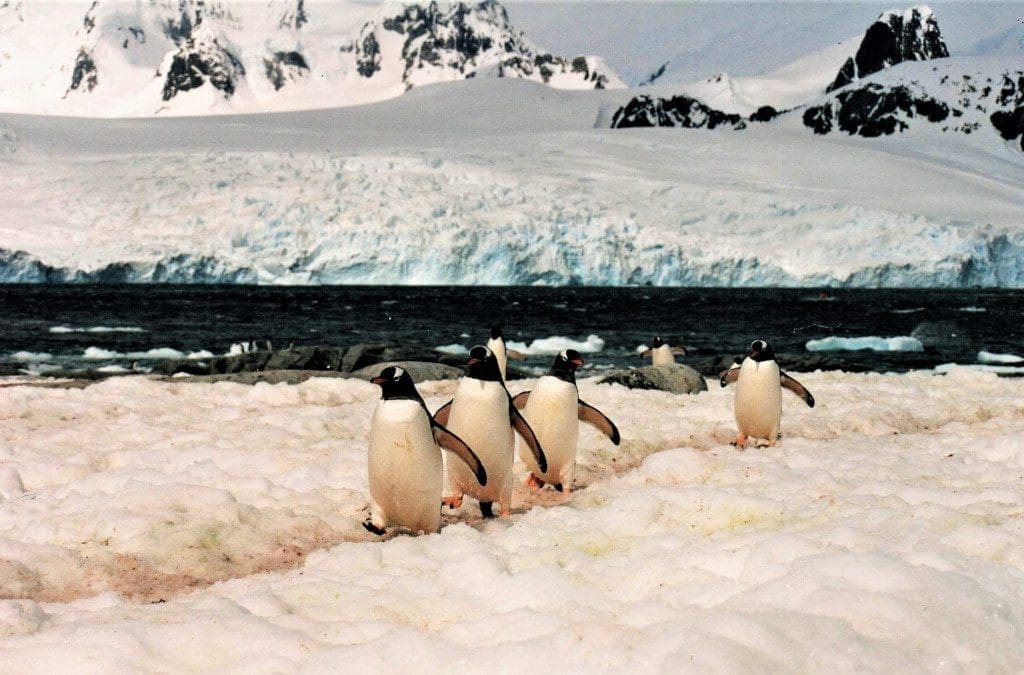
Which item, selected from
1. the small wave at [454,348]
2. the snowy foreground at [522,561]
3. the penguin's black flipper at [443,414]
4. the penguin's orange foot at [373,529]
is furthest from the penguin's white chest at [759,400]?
Result: the small wave at [454,348]

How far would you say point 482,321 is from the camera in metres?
37.3

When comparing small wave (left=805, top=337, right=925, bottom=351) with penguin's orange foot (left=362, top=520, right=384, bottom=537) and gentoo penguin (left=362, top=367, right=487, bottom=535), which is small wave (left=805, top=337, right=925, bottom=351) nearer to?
gentoo penguin (left=362, top=367, right=487, bottom=535)

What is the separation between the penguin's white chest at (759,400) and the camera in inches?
338

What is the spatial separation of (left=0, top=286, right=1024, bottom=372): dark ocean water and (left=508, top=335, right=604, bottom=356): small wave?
610 mm

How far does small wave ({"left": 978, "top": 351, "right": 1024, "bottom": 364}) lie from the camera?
81.3ft

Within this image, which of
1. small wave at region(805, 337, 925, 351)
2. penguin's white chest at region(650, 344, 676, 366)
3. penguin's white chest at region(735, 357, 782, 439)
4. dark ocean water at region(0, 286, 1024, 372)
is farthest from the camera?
small wave at region(805, 337, 925, 351)

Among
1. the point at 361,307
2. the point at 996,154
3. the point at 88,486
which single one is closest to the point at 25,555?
the point at 88,486

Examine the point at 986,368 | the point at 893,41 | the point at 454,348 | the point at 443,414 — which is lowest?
the point at 454,348

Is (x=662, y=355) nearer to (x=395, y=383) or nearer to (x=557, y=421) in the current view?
(x=557, y=421)

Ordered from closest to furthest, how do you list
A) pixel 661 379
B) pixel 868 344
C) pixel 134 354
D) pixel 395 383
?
pixel 395 383 < pixel 661 379 < pixel 134 354 < pixel 868 344

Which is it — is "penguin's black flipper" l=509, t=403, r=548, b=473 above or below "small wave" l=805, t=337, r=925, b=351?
above

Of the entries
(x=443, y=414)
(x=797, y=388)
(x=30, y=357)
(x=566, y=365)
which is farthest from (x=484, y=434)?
(x=30, y=357)

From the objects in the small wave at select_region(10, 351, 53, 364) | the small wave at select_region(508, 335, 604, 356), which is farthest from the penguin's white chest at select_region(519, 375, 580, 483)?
the small wave at select_region(508, 335, 604, 356)

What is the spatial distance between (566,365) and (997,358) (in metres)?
21.5
